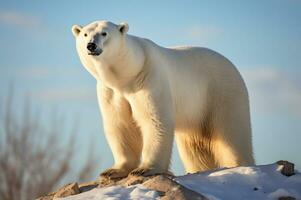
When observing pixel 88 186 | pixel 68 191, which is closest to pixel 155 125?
pixel 88 186

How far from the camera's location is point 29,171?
52.9ft

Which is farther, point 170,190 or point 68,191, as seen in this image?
point 68,191

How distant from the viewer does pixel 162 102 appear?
27.6ft

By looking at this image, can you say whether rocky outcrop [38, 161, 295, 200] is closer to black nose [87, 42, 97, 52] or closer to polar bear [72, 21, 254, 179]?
polar bear [72, 21, 254, 179]

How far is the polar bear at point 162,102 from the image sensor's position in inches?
325

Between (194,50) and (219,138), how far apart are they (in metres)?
1.57

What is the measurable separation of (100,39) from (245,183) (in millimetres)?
2742

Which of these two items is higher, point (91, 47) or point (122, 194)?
point (91, 47)

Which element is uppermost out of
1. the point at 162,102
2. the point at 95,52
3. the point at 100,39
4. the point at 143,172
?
the point at 100,39

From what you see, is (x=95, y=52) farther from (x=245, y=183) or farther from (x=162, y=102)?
(x=245, y=183)

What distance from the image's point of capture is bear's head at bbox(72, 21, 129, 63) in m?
7.85

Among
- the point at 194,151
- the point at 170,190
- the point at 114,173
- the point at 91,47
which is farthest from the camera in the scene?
the point at 194,151

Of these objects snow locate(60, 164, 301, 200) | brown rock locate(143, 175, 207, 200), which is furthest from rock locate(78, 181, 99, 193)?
brown rock locate(143, 175, 207, 200)

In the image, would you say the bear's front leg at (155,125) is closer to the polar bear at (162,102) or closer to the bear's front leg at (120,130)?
the polar bear at (162,102)
